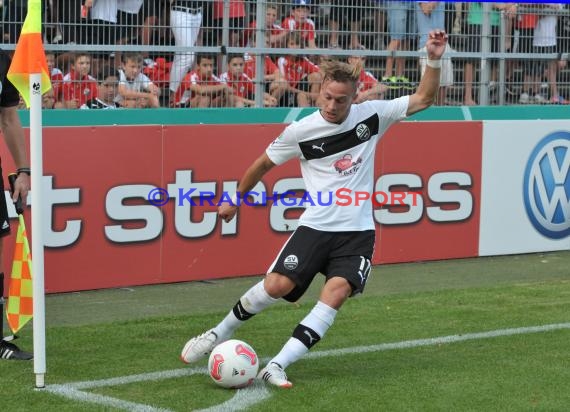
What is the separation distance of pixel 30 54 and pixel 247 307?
1.93 meters

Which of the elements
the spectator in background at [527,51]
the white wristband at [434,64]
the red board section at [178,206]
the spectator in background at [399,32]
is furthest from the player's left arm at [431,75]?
the spectator in background at [527,51]

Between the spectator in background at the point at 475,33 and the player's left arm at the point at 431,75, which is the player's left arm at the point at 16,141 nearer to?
the player's left arm at the point at 431,75

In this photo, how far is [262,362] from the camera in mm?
7016

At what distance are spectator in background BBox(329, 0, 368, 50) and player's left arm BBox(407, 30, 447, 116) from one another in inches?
219

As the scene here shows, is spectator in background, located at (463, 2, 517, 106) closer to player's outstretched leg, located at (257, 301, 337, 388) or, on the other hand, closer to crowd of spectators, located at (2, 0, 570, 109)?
crowd of spectators, located at (2, 0, 570, 109)

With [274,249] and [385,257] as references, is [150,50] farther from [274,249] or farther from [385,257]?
[385,257]

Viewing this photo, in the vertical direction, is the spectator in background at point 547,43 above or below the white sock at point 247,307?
above

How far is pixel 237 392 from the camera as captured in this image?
→ 20.4ft


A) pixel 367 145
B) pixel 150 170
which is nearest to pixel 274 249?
pixel 150 170

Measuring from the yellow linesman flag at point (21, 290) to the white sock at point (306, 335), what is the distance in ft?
5.99

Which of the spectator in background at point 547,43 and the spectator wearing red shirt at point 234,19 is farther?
the spectator in background at point 547,43

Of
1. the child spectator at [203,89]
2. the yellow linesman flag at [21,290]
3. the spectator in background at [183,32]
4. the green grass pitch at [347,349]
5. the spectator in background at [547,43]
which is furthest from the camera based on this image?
the spectator in background at [547,43]

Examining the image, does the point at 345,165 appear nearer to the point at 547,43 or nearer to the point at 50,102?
the point at 50,102

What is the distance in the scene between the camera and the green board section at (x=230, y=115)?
10.2 meters
